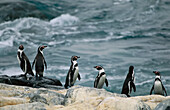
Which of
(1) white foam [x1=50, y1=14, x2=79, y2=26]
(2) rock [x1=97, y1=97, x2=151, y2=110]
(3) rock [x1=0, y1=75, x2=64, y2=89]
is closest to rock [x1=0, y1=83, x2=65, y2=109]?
(2) rock [x1=97, y1=97, x2=151, y2=110]

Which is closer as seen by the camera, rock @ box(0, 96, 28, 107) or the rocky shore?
the rocky shore

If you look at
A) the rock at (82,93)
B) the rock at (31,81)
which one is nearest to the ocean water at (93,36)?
the rock at (31,81)

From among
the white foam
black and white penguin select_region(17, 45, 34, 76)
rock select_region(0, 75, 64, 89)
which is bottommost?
rock select_region(0, 75, 64, 89)

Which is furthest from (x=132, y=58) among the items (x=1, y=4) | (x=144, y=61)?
(x=1, y=4)

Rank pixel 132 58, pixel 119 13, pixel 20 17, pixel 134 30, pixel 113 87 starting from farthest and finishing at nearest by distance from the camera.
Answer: pixel 119 13
pixel 20 17
pixel 134 30
pixel 132 58
pixel 113 87

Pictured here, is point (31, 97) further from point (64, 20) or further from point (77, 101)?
point (64, 20)

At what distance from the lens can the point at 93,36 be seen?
24219 mm

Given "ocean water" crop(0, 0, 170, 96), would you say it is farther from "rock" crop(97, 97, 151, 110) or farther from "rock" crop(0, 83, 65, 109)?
"rock" crop(97, 97, 151, 110)

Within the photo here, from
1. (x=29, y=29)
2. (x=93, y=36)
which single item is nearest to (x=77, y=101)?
(x=93, y=36)

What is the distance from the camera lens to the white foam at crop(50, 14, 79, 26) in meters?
28.8

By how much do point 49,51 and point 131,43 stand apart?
217 inches

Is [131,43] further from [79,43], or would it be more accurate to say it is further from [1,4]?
[1,4]

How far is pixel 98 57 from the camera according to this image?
18.8 meters

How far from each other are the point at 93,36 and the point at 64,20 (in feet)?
20.4
